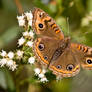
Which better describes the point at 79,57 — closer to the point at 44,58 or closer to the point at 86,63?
the point at 86,63

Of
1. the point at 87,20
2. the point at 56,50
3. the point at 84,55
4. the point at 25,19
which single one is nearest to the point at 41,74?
the point at 56,50

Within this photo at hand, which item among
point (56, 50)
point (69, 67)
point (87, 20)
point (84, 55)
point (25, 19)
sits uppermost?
point (87, 20)

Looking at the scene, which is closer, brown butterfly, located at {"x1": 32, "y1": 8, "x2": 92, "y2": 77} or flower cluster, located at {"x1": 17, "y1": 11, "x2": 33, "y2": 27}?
brown butterfly, located at {"x1": 32, "y1": 8, "x2": 92, "y2": 77}

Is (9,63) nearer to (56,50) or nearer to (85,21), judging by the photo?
(56,50)

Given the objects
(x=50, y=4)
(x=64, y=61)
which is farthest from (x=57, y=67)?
(x=50, y=4)

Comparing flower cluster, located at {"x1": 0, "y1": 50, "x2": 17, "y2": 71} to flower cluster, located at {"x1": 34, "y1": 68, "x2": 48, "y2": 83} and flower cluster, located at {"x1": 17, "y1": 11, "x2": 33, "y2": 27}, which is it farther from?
flower cluster, located at {"x1": 17, "y1": 11, "x2": 33, "y2": 27}

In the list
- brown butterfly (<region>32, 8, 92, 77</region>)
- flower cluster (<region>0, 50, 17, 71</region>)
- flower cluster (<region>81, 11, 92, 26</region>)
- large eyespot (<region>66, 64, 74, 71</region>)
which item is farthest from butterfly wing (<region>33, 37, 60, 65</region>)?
flower cluster (<region>81, 11, 92, 26</region>)
